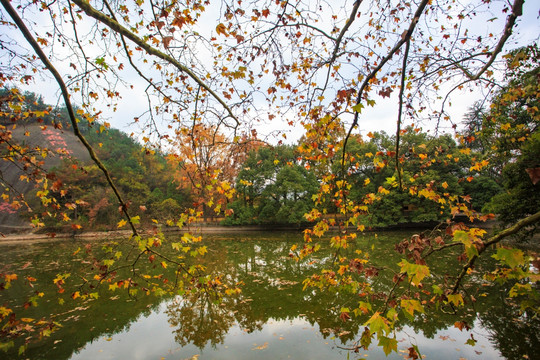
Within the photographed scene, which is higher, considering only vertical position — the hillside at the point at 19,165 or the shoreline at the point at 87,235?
the hillside at the point at 19,165

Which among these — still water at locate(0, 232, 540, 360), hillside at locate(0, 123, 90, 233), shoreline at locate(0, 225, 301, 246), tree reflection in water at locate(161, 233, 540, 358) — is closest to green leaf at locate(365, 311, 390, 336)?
still water at locate(0, 232, 540, 360)

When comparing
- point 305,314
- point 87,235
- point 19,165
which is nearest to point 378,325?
point 305,314

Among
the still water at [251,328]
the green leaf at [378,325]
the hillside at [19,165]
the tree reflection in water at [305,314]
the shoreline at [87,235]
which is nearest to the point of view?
the green leaf at [378,325]

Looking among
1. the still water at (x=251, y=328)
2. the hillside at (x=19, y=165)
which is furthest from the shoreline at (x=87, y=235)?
the still water at (x=251, y=328)

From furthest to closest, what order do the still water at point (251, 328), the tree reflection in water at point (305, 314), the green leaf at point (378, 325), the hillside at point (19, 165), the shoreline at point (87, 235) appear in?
the hillside at point (19, 165) → the shoreline at point (87, 235) → the tree reflection in water at point (305, 314) → the still water at point (251, 328) → the green leaf at point (378, 325)

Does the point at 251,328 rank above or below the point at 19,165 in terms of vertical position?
below

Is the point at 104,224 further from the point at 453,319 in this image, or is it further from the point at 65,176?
the point at 453,319

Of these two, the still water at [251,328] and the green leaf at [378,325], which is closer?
the green leaf at [378,325]

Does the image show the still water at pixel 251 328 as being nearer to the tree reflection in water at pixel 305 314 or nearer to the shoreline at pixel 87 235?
the tree reflection in water at pixel 305 314

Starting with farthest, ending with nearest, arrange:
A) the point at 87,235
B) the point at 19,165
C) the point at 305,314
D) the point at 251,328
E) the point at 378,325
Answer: the point at 19,165 → the point at 87,235 → the point at 305,314 → the point at 251,328 → the point at 378,325

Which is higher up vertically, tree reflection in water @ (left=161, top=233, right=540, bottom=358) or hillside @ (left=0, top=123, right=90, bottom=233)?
hillside @ (left=0, top=123, right=90, bottom=233)

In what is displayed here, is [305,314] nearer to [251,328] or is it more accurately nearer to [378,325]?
[251,328]

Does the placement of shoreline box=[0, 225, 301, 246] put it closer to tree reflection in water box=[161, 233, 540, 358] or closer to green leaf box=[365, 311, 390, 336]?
tree reflection in water box=[161, 233, 540, 358]

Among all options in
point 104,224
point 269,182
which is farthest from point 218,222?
point 104,224
